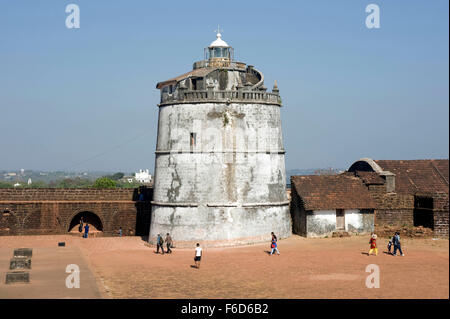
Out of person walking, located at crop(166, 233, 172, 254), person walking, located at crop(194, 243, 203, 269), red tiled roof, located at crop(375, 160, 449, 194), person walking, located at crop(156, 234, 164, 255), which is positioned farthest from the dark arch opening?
red tiled roof, located at crop(375, 160, 449, 194)

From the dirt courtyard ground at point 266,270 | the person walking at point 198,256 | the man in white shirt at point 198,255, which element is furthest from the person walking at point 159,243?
the man in white shirt at point 198,255

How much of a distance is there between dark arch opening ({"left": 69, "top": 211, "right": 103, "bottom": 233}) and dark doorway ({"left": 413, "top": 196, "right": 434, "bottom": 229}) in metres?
19.8

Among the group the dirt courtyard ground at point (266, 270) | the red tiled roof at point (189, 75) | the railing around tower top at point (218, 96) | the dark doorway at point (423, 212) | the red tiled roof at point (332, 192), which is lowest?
the dirt courtyard ground at point (266, 270)

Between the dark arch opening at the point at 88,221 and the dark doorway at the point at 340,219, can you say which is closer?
the dark doorway at the point at 340,219

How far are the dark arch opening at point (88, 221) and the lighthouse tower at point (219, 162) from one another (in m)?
6.93

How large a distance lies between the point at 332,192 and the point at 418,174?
710cm

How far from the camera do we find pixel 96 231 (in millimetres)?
38250

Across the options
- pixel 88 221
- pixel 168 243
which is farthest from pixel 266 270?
pixel 88 221

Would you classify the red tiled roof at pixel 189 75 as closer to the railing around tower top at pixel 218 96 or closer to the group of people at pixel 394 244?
the railing around tower top at pixel 218 96

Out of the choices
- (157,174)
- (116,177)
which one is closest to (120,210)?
(157,174)

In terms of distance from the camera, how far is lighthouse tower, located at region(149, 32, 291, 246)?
104ft

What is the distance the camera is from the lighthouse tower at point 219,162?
31.8 metres

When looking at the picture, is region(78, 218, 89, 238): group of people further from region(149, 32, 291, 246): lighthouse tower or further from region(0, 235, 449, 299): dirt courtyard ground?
region(149, 32, 291, 246): lighthouse tower
